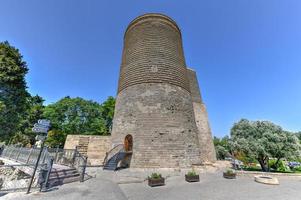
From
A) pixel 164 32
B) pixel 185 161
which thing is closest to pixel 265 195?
pixel 185 161

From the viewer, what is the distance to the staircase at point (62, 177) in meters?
6.96

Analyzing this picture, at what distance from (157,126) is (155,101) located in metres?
1.88

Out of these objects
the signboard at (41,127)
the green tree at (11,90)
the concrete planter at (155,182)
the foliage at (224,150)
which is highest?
the green tree at (11,90)

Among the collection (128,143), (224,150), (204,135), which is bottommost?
(128,143)

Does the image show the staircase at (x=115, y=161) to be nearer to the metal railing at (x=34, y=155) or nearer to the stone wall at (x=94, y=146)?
the metal railing at (x=34, y=155)

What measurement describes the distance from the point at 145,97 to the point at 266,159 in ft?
41.3

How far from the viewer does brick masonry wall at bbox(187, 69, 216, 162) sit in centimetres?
1662

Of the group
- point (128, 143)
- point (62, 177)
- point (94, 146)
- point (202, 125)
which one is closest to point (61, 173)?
point (62, 177)

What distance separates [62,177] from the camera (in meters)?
7.53

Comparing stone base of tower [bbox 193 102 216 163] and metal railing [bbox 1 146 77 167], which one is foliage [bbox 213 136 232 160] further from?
metal railing [bbox 1 146 77 167]

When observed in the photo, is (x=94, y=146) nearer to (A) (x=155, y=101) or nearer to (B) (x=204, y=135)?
(A) (x=155, y=101)

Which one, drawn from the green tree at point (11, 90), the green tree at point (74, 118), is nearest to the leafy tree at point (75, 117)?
the green tree at point (74, 118)

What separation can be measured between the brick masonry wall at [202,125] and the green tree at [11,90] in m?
19.8

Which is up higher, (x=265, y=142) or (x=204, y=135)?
(x=204, y=135)
